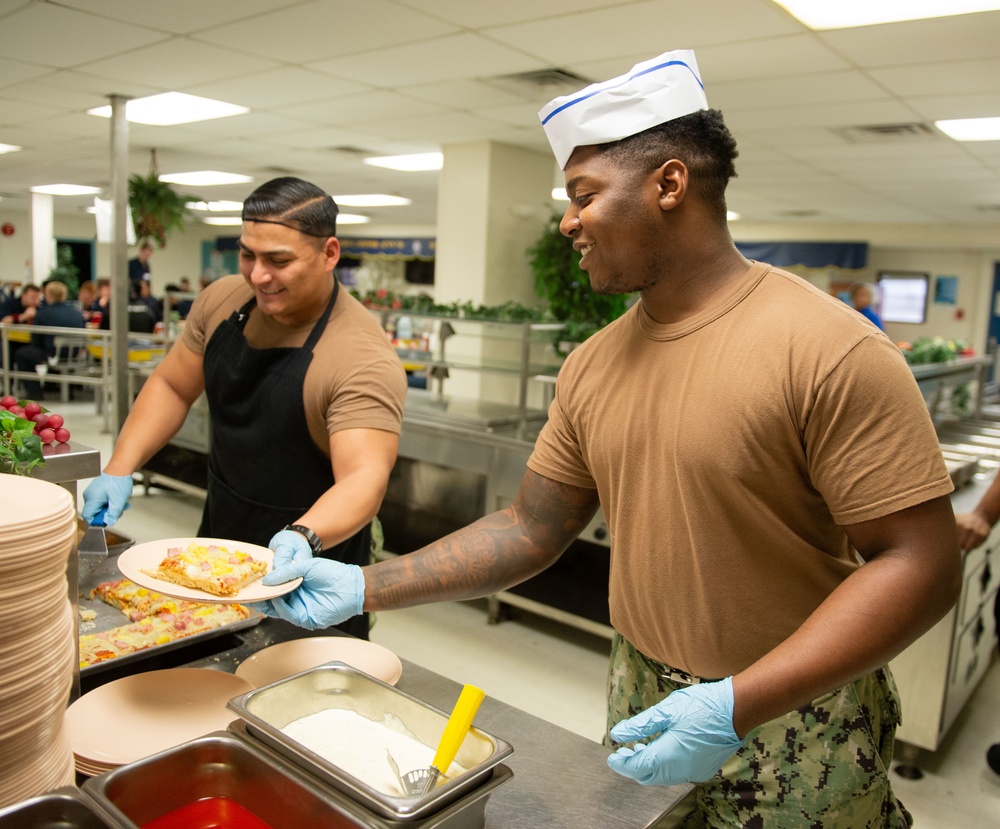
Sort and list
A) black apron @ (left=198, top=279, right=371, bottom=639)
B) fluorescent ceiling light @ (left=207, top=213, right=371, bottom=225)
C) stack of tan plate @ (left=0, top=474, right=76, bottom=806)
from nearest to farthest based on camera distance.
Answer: stack of tan plate @ (left=0, top=474, right=76, bottom=806) < black apron @ (left=198, top=279, right=371, bottom=639) < fluorescent ceiling light @ (left=207, top=213, right=371, bottom=225)

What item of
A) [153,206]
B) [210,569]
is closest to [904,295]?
[153,206]

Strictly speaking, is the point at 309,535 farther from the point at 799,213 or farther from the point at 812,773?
the point at 799,213

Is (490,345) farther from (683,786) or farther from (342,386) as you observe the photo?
(683,786)

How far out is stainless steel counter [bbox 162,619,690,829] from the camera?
1074 millimetres

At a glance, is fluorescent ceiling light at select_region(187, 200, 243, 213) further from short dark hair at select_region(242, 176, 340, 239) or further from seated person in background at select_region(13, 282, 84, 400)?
short dark hair at select_region(242, 176, 340, 239)

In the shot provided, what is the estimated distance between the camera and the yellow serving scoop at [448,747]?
100cm

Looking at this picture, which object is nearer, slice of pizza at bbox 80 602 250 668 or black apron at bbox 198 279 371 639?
slice of pizza at bbox 80 602 250 668

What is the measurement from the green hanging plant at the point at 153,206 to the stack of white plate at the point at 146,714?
6.28m

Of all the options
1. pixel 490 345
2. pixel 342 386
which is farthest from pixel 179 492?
pixel 342 386

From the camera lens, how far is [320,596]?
1.34 m

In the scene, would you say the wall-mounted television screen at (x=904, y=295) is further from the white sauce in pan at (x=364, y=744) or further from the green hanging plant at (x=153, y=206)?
the white sauce in pan at (x=364, y=744)

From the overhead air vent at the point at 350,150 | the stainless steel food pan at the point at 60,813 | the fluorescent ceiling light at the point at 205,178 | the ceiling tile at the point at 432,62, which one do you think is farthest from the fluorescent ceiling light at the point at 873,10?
the fluorescent ceiling light at the point at 205,178

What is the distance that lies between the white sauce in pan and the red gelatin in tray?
0.32 feet

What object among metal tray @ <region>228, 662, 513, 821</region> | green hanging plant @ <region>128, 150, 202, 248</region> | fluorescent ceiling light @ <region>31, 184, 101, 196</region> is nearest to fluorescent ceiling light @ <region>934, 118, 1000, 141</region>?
metal tray @ <region>228, 662, 513, 821</region>
